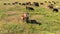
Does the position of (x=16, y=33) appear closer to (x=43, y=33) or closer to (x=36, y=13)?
(x=43, y=33)

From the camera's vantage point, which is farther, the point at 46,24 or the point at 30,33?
the point at 46,24

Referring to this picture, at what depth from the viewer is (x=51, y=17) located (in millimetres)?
17625

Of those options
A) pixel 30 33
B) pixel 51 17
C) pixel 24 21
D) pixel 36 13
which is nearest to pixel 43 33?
pixel 30 33

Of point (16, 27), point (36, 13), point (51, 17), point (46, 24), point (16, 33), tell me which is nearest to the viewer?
point (16, 33)

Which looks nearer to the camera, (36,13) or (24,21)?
(24,21)

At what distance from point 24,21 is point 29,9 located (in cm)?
501

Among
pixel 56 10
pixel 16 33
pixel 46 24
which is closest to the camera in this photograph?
pixel 16 33

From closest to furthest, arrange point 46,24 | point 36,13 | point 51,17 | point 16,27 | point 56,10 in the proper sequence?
point 16,27 < point 46,24 < point 51,17 < point 36,13 < point 56,10

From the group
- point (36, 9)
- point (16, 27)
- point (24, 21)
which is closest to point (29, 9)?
point (36, 9)

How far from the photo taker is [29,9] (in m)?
20.1

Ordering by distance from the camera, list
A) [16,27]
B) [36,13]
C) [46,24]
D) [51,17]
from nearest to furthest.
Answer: [16,27] → [46,24] → [51,17] → [36,13]

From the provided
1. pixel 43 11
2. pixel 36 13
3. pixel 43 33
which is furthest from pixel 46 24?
pixel 43 11

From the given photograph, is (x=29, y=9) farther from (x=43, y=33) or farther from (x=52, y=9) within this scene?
(x=43, y=33)

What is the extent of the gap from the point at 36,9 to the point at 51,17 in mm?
3318
